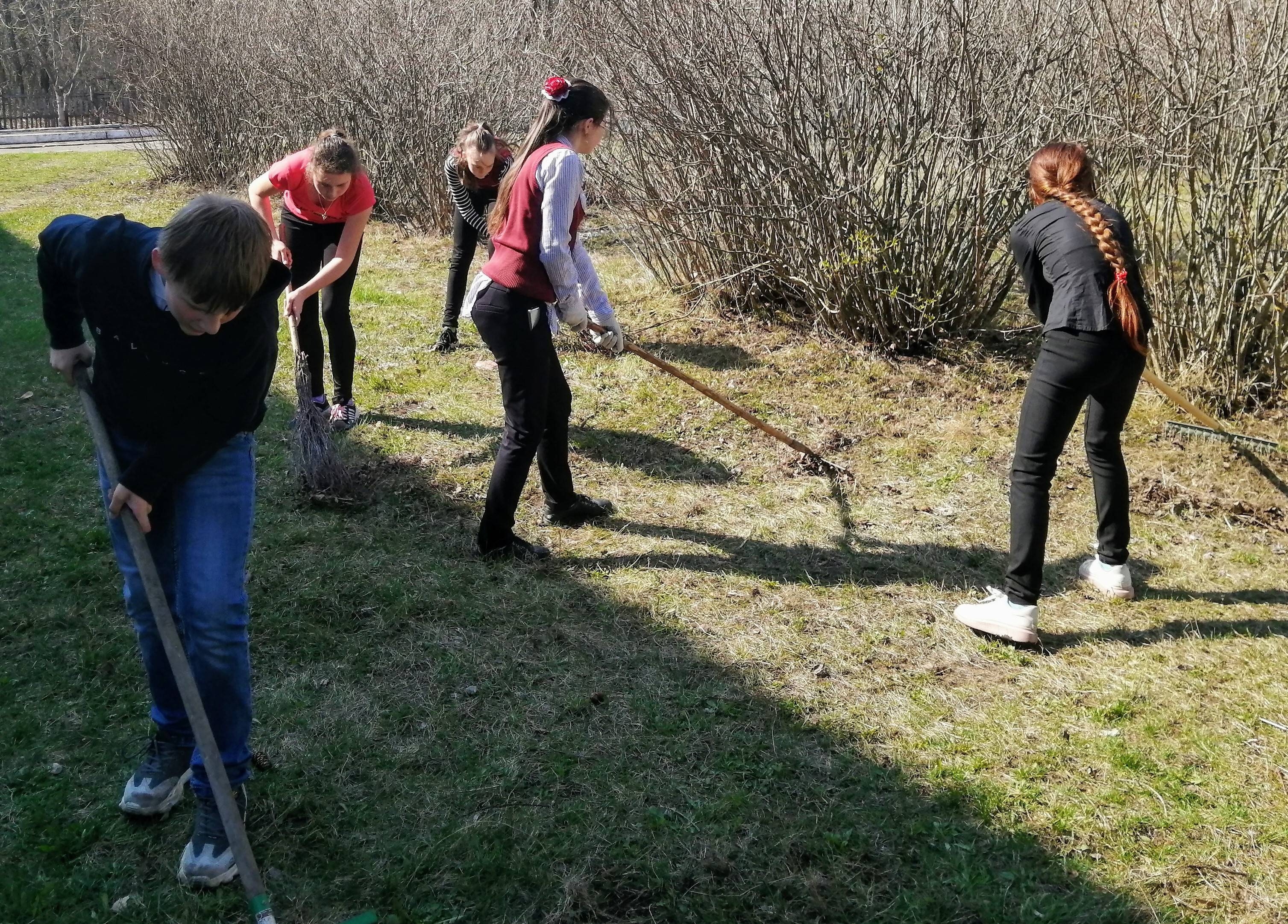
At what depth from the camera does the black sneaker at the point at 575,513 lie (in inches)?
186

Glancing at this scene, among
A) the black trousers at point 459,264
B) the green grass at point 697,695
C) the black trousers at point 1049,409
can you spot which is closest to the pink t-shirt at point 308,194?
the green grass at point 697,695

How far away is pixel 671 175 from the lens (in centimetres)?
725

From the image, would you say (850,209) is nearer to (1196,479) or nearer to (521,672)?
(1196,479)

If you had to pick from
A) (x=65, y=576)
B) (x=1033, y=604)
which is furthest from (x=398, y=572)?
(x=1033, y=604)

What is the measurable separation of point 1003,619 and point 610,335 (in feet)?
6.26

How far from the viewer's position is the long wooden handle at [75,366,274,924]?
94.7 inches

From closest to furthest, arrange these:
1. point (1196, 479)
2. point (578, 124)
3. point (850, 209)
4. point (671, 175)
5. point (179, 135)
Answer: point (578, 124) < point (1196, 479) < point (850, 209) < point (671, 175) < point (179, 135)

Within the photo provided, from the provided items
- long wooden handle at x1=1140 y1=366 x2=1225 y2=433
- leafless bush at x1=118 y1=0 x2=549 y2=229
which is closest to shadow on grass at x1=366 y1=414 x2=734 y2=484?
long wooden handle at x1=1140 y1=366 x2=1225 y2=433

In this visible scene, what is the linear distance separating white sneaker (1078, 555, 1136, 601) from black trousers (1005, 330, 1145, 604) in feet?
1.48

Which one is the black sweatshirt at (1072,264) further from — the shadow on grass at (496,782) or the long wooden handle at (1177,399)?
the shadow on grass at (496,782)

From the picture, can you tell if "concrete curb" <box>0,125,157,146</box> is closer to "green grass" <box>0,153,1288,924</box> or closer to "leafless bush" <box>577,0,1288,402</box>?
"leafless bush" <box>577,0,1288,402</box>

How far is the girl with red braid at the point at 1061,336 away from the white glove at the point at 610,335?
1.60 meters

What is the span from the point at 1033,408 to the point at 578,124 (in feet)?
6.35

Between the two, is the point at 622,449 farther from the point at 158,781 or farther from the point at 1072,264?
the point at 158,781
